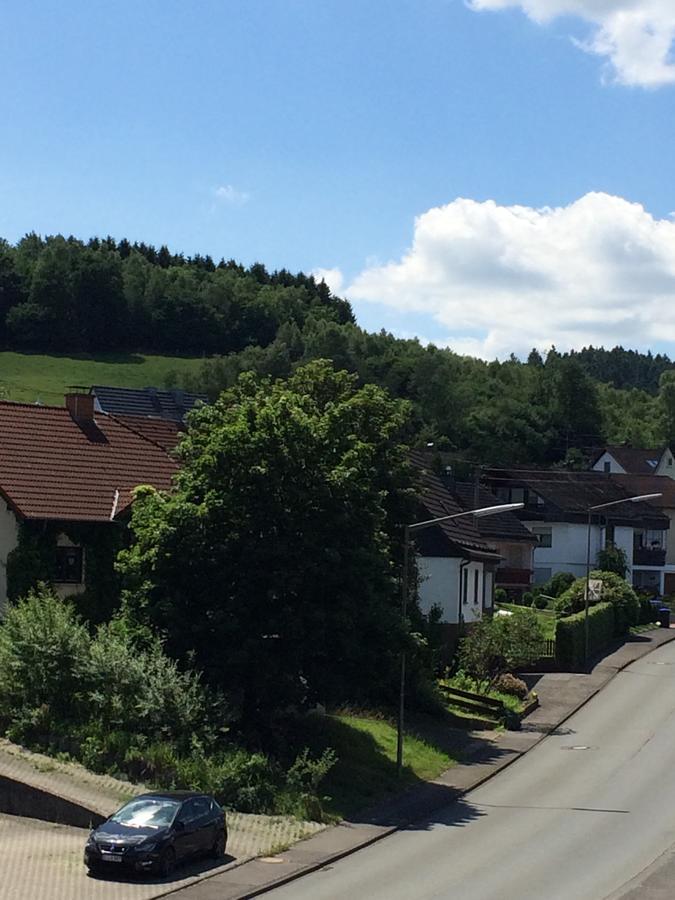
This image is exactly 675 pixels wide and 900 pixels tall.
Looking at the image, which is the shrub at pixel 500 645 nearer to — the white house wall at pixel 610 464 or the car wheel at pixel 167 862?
the car wheel at pixel 167 862

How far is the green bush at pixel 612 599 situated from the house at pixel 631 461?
60837 mm

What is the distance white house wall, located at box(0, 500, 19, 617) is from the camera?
40.2 m

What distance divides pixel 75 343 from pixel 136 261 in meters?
37.7

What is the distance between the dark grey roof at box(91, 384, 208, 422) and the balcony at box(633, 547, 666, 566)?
117 feet

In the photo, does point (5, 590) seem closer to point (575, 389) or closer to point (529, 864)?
point (529, 864)

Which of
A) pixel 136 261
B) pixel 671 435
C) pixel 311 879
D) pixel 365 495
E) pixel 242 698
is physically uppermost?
pixel 136 261

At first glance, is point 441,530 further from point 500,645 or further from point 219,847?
point 219,847

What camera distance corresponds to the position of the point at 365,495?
35469 mm

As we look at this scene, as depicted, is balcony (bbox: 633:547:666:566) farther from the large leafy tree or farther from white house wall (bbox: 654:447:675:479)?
the large leafy tree

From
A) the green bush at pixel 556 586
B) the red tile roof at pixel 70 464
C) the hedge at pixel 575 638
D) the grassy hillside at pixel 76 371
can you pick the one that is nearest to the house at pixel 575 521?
the green bush at pixel 556 586

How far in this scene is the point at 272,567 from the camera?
33969 millimetres

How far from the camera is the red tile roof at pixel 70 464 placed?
41375 millimetres

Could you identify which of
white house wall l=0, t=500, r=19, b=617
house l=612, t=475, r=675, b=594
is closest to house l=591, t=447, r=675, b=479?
house l=612, t=475, r=675, b=594

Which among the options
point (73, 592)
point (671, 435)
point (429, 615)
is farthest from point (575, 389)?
point (73, 592)
